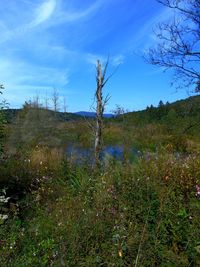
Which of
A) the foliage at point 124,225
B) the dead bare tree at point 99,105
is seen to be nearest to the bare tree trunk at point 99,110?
A: the dead bare tree at point 99,105

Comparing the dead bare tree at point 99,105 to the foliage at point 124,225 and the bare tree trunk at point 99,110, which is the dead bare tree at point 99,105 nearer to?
the bare tree trunk at point 99,110

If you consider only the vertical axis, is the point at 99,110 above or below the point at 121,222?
above

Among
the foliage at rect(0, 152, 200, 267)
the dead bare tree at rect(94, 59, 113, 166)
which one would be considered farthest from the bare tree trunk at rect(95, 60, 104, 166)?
the foliage at rect(0, 152, 200, 267)

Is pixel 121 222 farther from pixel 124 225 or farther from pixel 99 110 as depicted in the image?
pixel 99 110

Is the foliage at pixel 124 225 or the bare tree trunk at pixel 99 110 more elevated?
the bare tree trunk at pixel 99 110

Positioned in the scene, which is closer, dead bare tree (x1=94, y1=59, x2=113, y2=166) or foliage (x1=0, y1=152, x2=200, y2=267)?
foliage (x1=0, y1=152, x2=200, y2=267)

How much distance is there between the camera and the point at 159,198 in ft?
18.2

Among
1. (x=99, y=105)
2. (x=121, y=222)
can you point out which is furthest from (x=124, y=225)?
(x=99, y=105)

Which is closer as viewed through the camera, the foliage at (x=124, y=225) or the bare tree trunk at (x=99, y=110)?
the foliage at (x=124, y=225)

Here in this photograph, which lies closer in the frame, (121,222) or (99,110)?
(121,222)

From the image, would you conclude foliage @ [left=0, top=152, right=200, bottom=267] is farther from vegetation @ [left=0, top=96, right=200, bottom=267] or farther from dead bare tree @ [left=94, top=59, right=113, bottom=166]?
dead bare tree @ [left=94, top=59, right=113, bottom=166]

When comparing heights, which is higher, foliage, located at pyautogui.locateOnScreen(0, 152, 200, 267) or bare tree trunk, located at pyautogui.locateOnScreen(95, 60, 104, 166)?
bare tree trunk, located at pyautogui.locateOnScreen(95, 60, 104, 166)

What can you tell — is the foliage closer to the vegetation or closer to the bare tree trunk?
the vegetation

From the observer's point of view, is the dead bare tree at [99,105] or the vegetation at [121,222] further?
the dead bare tree at [99,105]
